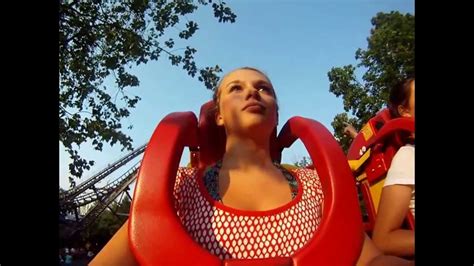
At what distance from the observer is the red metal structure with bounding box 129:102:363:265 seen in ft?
2.38

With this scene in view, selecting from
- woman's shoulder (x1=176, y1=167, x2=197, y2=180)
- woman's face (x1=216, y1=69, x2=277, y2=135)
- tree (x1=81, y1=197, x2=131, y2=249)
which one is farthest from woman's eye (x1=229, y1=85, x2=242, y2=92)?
tree (x1=81, y1=197, x2=131, y2=249)

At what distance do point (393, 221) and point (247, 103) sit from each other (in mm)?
321

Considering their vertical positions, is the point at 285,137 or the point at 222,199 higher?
the point at 285,137

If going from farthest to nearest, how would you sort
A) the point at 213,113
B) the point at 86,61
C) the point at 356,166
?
the point at 86,61, the point at 356,166, the point at 213,113

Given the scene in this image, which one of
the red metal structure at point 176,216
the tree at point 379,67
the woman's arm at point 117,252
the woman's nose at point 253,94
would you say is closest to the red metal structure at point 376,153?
the tree at point 379,67

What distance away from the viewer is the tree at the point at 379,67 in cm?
84

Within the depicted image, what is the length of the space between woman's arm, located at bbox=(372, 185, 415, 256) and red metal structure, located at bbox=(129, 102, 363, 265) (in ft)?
0.29

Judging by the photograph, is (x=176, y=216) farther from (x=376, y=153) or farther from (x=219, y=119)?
(x=376, y=153)

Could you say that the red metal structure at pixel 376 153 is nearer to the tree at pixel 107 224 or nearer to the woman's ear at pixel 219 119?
the woman's ear at pixel 219 119
